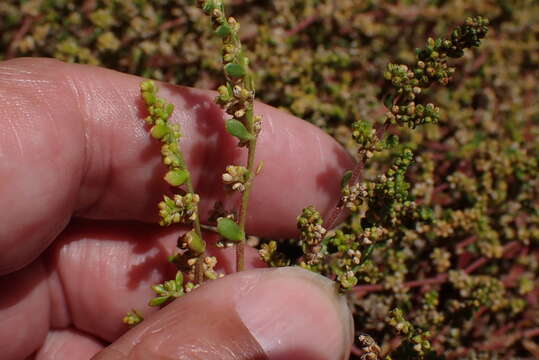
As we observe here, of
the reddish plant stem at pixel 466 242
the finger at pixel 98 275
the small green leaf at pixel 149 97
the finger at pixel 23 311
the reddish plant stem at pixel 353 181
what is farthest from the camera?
the reddish plant stem at pixel 466 242

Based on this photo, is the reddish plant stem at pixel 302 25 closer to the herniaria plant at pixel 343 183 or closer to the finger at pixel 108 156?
the finger at pixel 108 156

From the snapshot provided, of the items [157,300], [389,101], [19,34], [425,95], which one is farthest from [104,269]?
[425,95]

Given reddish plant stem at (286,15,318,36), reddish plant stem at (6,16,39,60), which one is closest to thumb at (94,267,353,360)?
reddish plant stem at (286,15,318,36)

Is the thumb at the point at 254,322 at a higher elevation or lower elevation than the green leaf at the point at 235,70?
lower

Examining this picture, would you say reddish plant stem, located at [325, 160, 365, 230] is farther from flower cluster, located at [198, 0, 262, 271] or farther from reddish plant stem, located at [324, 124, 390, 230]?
flower cluster, located at [198, 0, 262, 271]

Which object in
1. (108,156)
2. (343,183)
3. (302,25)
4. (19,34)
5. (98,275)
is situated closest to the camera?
(343,183)

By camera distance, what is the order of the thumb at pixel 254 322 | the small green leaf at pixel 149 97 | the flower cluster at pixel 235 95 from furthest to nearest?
1. the small green leaf at pixel 149 97
2. the flower cluster at pixel 235 95
3. the thumb at pixel 254 322

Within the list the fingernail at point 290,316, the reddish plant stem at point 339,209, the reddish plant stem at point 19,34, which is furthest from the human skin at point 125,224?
the reddish plant stem at point 19,34

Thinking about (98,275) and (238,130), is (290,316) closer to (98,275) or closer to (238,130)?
(238,130)
